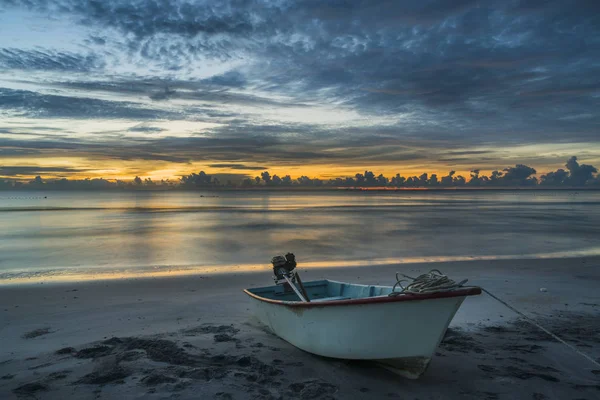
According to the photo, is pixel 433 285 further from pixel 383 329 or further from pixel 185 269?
pixel 185 269

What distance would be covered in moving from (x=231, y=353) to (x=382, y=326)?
2.63 m

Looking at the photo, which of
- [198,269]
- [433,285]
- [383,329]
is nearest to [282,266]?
[383,329]

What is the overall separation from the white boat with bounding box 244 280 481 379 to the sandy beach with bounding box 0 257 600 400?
0.33 metres

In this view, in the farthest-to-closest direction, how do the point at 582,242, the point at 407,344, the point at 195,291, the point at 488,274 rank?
the point at 582,242 → the point at 488,274 → the point at 195,291 → the point at 407,344

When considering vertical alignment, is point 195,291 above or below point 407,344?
below

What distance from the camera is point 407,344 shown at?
577 centimetres

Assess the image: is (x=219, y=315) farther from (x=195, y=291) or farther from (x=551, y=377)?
(x=551, y=377)

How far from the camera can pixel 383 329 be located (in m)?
5.77

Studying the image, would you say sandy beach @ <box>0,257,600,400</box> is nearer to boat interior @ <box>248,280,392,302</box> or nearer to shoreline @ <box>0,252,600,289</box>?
boat interior @ <box>248,280,392,302</box>

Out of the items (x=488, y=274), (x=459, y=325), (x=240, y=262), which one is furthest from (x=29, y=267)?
(x=488, y=274)

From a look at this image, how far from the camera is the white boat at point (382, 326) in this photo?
5.48 m

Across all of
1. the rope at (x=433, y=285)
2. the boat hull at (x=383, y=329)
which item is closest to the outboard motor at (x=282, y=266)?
the boat hull at (x=383, y=329)

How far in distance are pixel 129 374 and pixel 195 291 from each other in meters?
5.70

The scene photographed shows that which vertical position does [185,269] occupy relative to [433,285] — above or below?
Result: below
